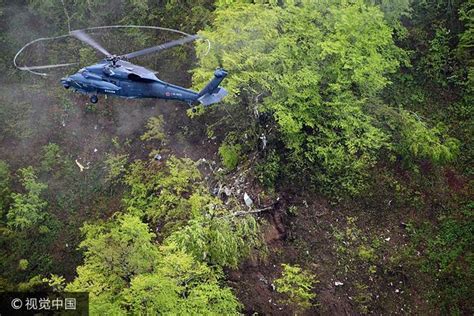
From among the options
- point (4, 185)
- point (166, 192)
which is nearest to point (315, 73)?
point (166, 192)

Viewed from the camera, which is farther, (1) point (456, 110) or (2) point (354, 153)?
(1) point (456, 110)

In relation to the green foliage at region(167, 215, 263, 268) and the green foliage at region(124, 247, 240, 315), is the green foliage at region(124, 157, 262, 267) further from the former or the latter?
the green foliage at region(124, 247, 240, 315)

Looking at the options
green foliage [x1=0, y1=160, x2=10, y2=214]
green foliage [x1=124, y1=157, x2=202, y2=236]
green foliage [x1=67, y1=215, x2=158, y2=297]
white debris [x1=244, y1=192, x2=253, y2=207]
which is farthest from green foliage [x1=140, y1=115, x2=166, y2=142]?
green foliage [x1=67, y1=215, x2=158, y2=297]

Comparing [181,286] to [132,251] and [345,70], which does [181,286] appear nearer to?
[132,251]

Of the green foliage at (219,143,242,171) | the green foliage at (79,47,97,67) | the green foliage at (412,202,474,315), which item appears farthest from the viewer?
the green foliage at (79,47,97,67)

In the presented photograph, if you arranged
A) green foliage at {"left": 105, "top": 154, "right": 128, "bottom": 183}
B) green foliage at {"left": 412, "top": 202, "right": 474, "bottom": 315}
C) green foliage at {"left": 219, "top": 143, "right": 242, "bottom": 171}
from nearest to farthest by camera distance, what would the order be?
green foliage at {"left": 412, "top": 202, "right": 474, "bottom": 315}, green foliage at {"left": 219, "top": 143, "right": 242, "bottom": 171}, green foliage at {"left": 105, "top": 154, "right": 128, "bottom": 183}

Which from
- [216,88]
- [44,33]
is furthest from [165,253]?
[44,33]

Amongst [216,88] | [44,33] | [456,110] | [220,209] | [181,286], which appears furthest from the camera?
[44,33]
